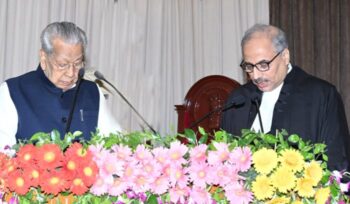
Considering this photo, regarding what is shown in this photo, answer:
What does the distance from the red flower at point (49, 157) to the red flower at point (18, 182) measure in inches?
2.6

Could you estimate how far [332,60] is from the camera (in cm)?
570

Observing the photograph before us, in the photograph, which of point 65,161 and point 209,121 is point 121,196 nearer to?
point 65,161

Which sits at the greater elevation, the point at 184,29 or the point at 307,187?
the point at 184,29

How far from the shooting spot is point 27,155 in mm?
1682

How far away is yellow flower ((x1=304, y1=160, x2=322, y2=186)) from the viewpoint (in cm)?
168

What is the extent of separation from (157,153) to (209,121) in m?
3.63

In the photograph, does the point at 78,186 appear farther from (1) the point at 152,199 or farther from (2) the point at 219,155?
(2) the point at 219,155

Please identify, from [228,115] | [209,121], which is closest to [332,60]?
[209,121]

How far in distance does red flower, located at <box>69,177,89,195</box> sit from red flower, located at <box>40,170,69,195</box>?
0.07ft

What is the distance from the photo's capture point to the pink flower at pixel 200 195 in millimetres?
1690

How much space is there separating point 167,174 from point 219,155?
0.18 metres

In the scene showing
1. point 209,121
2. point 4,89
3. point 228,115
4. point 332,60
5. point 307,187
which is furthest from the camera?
point 332,60

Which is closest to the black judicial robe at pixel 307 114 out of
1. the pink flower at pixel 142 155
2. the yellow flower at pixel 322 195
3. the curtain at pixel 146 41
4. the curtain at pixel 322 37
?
the yellow flower at pixel 322 195

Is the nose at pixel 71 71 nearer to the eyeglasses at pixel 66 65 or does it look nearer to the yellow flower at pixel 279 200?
the eyeglasses at pixel 66 65
